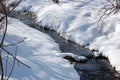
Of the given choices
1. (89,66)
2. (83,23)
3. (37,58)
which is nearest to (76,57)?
(89,66)

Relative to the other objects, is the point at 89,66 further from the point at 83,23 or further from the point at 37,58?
the point at 83,23

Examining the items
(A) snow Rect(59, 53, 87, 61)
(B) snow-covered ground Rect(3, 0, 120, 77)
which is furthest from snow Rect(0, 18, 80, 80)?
(B) snow-covered ground Rect(3, 0, 120, 77)

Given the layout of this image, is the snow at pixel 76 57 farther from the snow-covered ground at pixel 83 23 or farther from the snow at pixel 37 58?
the snow-covered ground at pixel 83 23

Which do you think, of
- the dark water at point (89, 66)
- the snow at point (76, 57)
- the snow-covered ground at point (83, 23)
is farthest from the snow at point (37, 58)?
the snow-covered ground at point (83, 23)

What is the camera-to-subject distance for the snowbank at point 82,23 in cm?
962

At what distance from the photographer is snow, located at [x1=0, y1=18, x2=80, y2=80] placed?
6699 millimetres

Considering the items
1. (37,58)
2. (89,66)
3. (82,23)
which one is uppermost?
(82,23)

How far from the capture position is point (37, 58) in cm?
798

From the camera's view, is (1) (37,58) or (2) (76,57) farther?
(2) (76,57)

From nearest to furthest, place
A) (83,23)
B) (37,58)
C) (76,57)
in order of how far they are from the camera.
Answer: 1. (37,58)
2. (76,57)
3. (83,23)

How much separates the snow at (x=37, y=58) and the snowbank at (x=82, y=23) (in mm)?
1206

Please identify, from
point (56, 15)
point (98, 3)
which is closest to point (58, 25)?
point (56, 15)

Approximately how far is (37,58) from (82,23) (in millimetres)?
3887

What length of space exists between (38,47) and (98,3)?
508 centimetres
